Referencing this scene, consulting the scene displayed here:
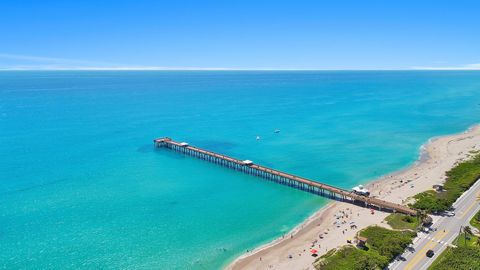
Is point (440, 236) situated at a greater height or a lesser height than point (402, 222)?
greater

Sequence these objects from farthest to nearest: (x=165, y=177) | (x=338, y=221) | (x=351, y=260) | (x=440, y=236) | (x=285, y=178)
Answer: (x=165, y=177) → (x=285, y=178) → (x=338, y=221) → (x=440, y=236) → (x=351, y=260)

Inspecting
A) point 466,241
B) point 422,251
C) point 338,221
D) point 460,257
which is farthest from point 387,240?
point 338,221

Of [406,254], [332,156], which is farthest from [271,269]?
Result: [332,156]

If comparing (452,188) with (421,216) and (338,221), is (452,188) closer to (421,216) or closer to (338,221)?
(421,216)

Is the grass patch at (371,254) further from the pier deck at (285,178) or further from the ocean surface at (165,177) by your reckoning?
the ocean surface at (165,177)

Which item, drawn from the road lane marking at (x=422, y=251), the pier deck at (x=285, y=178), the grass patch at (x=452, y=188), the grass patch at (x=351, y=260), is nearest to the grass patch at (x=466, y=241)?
the road lane marking at (x=422, y=251)

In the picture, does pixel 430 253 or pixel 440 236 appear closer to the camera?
pixel 430 253

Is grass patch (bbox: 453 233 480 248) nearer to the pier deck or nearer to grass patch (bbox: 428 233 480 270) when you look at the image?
grass patch (bbox: 428 233 480 270)
